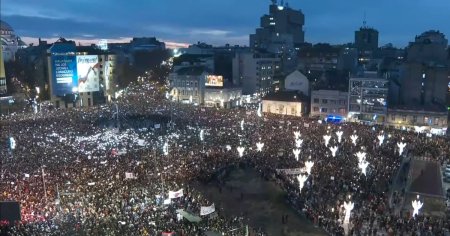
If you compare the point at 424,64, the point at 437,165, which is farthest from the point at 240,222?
the point at 424,64

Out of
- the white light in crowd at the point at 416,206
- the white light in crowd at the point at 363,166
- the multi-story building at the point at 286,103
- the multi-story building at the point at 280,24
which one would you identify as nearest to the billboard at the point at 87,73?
the multi-story building at the point at 286,103

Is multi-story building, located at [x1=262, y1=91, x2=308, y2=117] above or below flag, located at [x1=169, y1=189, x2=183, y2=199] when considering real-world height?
above

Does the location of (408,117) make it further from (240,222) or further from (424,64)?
(240,222)

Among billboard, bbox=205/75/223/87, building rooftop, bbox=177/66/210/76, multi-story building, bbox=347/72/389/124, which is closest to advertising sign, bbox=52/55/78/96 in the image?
building rooftop, bbox=177/66/210/76

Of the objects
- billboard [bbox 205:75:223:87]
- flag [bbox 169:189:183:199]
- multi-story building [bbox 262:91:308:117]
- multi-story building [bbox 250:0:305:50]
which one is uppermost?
multi-story building [bbox 250:0:305:50]

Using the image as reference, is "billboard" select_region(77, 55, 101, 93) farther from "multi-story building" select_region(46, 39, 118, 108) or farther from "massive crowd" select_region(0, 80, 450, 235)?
"massive crowd" select_region(0, 80, 450, 235)

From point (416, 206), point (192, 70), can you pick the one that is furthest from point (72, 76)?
point (416, 206)
